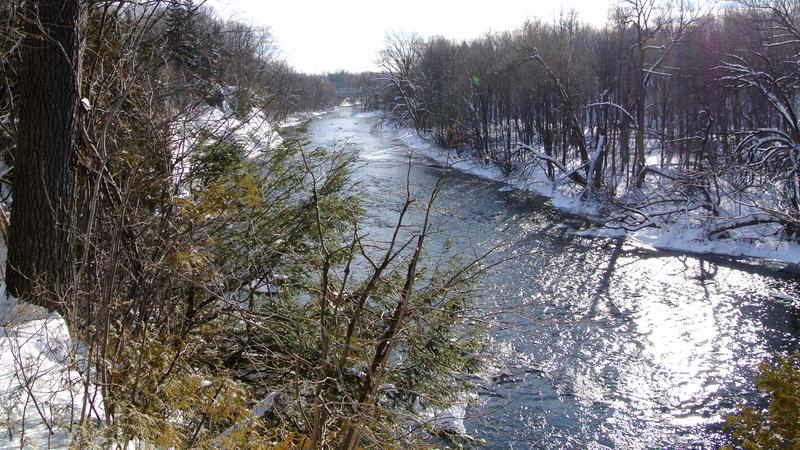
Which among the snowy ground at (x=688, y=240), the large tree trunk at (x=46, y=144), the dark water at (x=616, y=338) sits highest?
the large tree trunk at (x=46, y=144)

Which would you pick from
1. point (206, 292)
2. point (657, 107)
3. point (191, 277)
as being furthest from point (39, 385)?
point (657, 107)

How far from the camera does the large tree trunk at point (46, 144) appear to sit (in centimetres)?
523

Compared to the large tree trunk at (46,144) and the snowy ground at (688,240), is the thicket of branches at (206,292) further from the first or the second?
the snowy ground at (688,240)

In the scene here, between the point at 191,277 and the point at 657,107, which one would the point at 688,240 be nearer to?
the point at 191,277

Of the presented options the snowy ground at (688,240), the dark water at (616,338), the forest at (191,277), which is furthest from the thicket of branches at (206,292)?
the snowy ground at (688,240)

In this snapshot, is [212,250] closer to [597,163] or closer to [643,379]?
[643,379]

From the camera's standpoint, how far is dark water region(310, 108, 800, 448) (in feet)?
28.0

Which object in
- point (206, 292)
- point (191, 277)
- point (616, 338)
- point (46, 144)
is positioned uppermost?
point (46, 144)

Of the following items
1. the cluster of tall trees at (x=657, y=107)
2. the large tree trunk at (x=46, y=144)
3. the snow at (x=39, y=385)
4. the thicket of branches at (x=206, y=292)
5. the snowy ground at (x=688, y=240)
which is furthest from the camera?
the cluster of tall trees at (x=657, y=107)

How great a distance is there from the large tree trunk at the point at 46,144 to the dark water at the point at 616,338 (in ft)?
9.35

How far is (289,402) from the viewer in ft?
14.6

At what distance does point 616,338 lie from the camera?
11430mm

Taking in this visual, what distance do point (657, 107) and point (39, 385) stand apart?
37555mm

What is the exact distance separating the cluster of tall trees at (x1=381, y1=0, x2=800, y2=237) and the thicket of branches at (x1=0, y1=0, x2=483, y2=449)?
651cm
